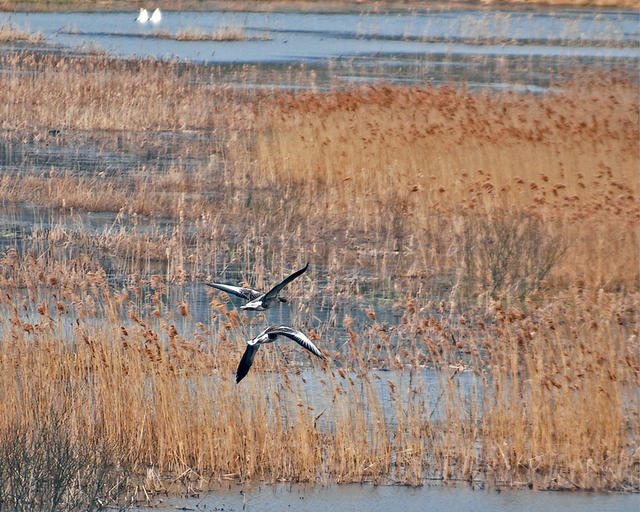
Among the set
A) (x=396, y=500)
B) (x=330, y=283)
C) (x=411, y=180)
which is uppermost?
(x=411, y=180)

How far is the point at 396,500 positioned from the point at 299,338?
1459 millimetres

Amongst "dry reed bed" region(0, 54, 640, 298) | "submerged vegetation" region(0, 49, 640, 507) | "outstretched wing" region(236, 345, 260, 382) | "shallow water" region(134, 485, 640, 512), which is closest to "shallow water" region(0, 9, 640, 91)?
"dry reed bed" region(0, 54, 640, 298)

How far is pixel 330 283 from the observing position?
11.0 m

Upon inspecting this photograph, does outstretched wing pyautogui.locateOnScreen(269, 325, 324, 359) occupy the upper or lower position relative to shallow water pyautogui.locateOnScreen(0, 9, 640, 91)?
lower

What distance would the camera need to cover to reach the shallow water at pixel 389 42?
30.0 metres

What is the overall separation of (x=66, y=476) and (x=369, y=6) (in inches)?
2131

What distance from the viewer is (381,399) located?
8.20 m

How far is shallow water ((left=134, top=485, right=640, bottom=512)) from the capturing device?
258 inches

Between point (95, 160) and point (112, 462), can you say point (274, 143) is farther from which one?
point (112, 462)

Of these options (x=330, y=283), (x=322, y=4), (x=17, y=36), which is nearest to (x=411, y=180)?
(x=330, y=283)

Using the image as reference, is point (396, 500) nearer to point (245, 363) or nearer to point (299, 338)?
point (245, 363)

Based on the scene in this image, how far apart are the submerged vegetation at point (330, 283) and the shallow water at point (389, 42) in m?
6.38

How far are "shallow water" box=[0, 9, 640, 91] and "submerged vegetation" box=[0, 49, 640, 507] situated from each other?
20.9 feet

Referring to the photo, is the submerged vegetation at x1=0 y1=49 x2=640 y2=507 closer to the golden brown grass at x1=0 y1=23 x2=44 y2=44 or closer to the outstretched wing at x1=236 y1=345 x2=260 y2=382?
the outstretched wing at x1=236 y1=345 x2=260 y2=382
